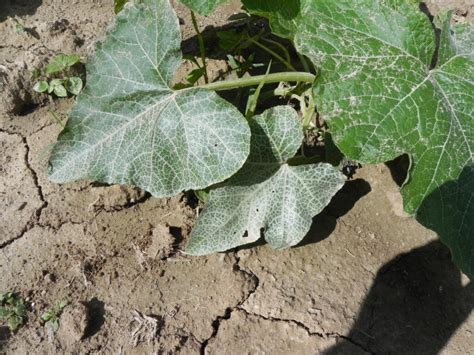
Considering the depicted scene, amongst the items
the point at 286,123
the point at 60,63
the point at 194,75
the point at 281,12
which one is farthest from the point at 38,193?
the point at 281,12

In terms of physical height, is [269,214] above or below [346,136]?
below

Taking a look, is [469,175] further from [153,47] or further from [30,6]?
[30,6]

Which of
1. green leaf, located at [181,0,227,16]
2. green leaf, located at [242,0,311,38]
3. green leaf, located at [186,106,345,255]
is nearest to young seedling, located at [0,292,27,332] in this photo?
green leaf, located at [186,106,345,255]

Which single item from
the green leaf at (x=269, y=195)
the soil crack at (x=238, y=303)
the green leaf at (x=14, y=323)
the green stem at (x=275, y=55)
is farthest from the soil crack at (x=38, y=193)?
the green stem at (x=275, y=55)

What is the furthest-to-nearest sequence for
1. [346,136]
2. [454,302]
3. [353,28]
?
[454,302] < [353,28] < [346,136]

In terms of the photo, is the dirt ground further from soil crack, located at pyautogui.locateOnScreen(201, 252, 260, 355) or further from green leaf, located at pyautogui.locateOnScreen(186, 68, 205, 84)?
green leaf, located at pyautogui.locateOnScreen(186, 68, 205, 84)

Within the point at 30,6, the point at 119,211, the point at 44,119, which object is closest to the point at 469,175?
the point at 119,211
